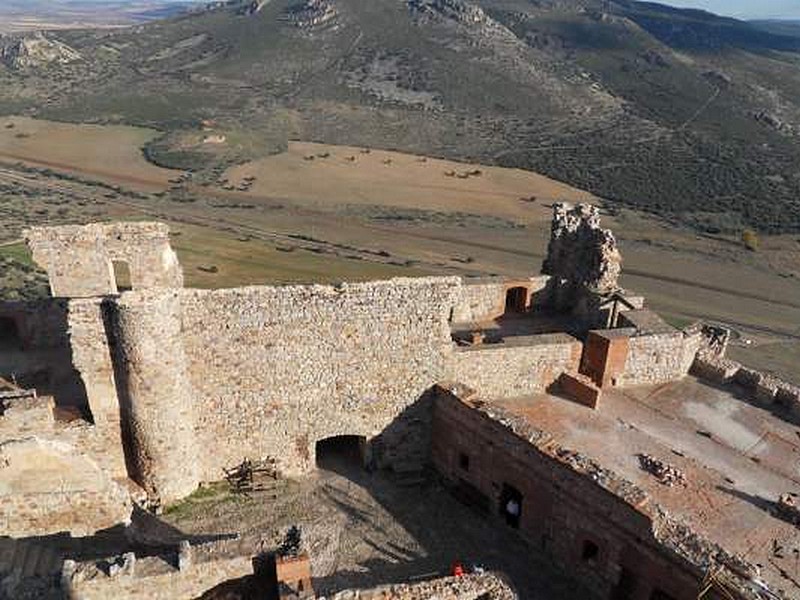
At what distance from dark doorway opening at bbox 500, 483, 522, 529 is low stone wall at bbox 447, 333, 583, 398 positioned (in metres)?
2.59

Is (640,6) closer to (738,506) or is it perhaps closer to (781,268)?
(781,268)

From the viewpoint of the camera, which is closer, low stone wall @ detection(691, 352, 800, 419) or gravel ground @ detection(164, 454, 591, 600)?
gravel ground @ detection(164, 454, 591, 600)

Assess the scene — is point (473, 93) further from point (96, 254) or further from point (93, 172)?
point (96, 254)

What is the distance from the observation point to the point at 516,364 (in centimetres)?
1722

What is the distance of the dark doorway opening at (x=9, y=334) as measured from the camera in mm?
17625

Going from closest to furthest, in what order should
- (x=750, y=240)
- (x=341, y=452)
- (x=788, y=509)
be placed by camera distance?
(x=788, y=509), (x=341, y=452), (x=750, y=240)

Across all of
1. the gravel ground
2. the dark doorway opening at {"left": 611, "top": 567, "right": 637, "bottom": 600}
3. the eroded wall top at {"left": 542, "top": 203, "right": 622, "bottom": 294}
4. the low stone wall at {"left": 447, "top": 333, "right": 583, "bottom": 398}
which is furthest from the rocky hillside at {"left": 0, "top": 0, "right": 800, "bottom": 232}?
the dark doorway opening at {"left": 611, "top": 567, "right": 637, "bottom": 600}

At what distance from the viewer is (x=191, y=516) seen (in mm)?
15352

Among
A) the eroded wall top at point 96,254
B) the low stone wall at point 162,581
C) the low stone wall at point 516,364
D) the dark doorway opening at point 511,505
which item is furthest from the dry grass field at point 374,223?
the low stone wall at point 162,581

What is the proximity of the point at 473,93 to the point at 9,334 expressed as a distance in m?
78.0

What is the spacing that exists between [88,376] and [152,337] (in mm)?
1606

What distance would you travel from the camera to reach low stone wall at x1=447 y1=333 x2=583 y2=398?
16.8 meters

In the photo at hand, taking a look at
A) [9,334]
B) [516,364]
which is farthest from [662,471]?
[9,334]

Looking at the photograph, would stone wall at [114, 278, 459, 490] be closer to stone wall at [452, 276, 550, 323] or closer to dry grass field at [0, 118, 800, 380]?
stone wall at [452, 276, 550, 323]
